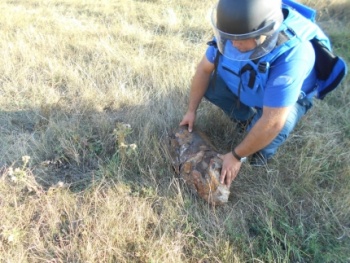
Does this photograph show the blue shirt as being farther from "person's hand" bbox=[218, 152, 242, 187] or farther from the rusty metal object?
the rusty metal object

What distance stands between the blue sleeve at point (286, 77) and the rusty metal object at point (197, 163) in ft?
1.85

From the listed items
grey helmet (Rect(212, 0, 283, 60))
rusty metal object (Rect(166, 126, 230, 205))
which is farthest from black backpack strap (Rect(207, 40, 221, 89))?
rusty metal object (Rect(166, 126, 230, 205))

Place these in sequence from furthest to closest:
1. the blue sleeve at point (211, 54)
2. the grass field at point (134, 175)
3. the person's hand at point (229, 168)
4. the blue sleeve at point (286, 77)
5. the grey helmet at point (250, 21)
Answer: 1. the blue sleeve at point (211, 54)
2. the person's hand at point (229, 168)
3. the grass field at point (134, 175)
4. the blue sleeve at point (286, 77)
5. the grey helmet at point (250, 21)

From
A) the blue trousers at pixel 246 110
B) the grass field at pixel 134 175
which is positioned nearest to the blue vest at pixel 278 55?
the blue trousers at pixel 246 110

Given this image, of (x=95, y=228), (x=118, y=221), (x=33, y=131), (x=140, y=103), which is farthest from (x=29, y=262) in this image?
(x=140, y=103)

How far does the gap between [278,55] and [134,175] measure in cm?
124

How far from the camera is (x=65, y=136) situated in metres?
2.61

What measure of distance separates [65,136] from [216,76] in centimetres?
124

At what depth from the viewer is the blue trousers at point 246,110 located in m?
2.33

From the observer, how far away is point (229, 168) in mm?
2131

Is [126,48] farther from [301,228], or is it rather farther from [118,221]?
[301,228]

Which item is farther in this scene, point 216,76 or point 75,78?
point 75,78

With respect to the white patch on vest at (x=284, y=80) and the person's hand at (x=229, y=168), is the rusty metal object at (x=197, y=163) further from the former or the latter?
the white patch on vest at (x=284, y=80)

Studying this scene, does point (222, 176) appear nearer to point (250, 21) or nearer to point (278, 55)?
point (278, 55)
